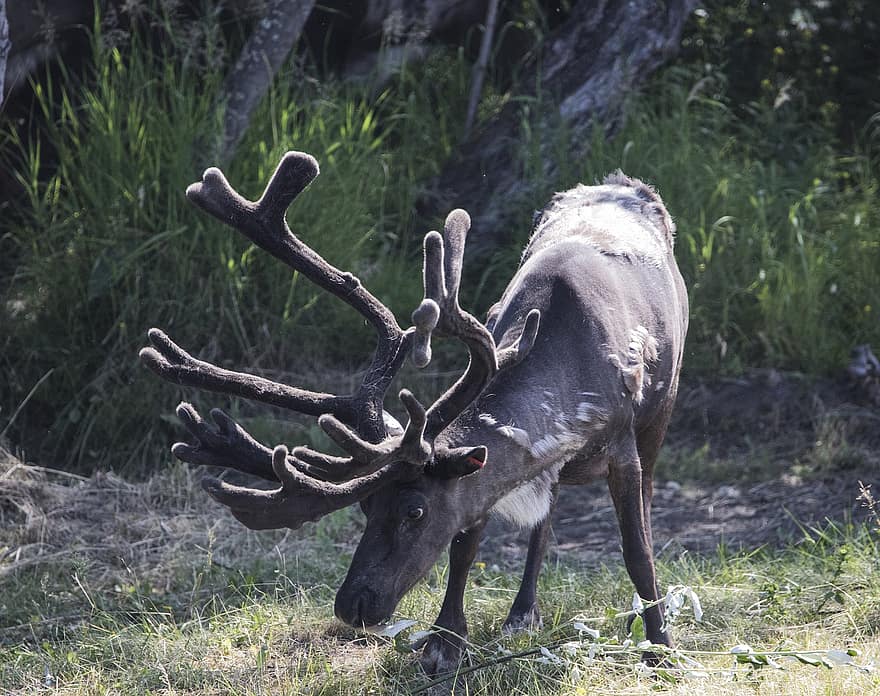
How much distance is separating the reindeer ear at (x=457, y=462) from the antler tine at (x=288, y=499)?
0.75ft

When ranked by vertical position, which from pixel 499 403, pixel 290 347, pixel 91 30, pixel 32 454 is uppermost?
pixel 91 30

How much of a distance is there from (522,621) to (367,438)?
46.9 inches

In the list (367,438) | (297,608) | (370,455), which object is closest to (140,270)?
(297,608)

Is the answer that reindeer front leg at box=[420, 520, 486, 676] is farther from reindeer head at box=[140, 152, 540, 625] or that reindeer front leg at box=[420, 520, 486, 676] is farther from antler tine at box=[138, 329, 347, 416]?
antler tine at box=[138, 329, 347, 416]

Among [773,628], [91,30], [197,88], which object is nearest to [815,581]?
[773,628]

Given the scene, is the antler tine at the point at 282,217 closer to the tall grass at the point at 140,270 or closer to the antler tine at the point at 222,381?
the antler tine at the point at 222,381

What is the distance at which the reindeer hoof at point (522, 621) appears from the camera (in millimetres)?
4121

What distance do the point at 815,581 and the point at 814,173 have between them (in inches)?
153

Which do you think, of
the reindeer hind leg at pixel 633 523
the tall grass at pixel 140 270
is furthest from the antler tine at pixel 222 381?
the tall grass at pixel 140 270

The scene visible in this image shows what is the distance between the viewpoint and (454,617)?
381 centimetres

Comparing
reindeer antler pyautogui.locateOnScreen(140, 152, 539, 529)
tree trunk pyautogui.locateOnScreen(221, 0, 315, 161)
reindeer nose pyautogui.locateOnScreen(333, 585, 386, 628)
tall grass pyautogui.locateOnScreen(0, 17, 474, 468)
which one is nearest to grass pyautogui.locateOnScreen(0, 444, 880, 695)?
reindeer nose pyautogui.locateOnScreen(333, 585, 386, 628)

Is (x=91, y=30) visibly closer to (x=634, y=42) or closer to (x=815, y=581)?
(x=634, y=42)

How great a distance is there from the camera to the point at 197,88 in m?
7.01

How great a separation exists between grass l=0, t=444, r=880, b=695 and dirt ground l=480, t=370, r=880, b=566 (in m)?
0.17
